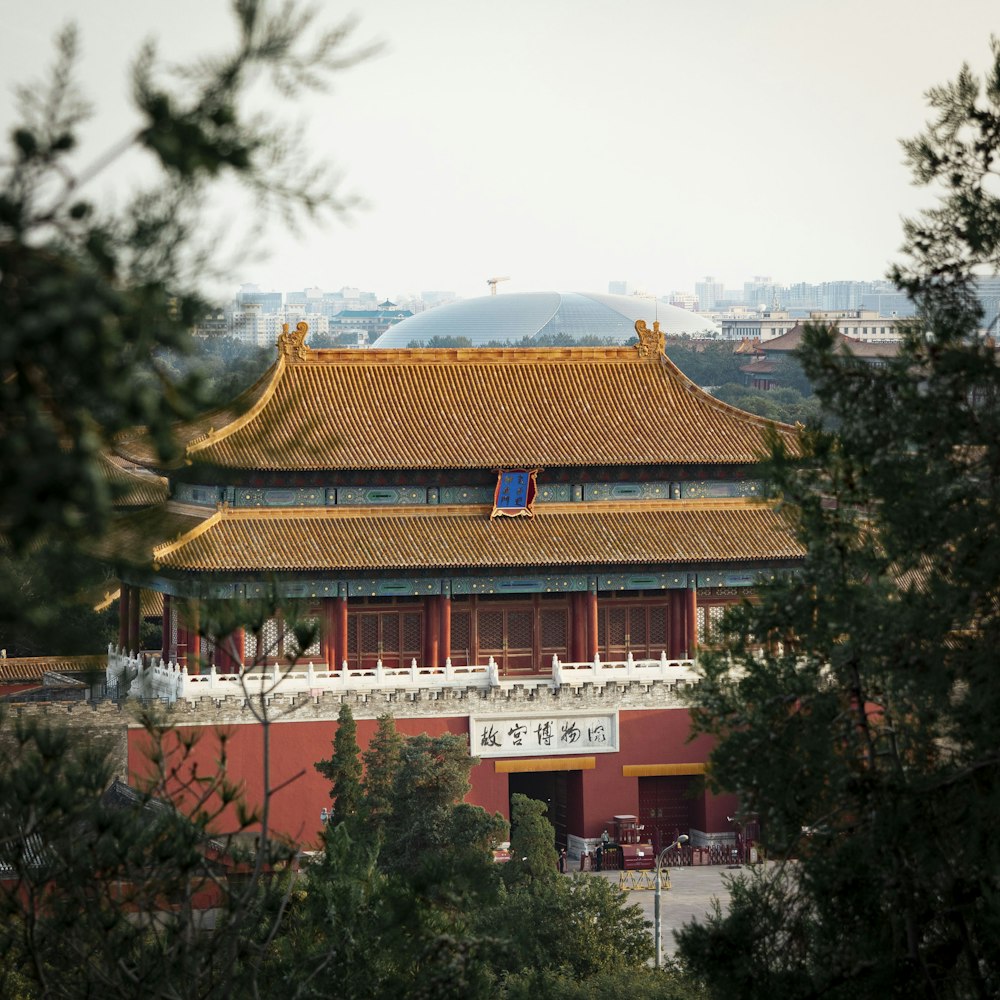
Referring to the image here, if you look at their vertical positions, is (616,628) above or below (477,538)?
below

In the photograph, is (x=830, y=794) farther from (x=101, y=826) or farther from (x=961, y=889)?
(x=101, y=826)

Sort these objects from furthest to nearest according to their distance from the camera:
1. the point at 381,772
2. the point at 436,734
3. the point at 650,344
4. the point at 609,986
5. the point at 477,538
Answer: the point at 650,344
the point at 477,538
the point at 436,734
the point at 381,772
the point at 609,986

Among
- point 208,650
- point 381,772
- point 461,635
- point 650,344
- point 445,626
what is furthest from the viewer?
point 650,344

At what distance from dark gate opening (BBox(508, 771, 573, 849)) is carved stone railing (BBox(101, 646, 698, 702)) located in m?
1.82

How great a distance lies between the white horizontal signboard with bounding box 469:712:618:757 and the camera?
36.9 m

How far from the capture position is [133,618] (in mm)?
35031

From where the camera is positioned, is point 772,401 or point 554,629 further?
point 772,401

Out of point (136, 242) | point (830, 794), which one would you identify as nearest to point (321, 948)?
point (830, 794)

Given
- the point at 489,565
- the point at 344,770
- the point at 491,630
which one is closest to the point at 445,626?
the point at 491,630

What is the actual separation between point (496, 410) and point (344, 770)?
914cm

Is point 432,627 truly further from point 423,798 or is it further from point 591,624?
point 423,798

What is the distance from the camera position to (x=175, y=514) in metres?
38.1

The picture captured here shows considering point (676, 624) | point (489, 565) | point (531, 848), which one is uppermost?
point (489, 565)

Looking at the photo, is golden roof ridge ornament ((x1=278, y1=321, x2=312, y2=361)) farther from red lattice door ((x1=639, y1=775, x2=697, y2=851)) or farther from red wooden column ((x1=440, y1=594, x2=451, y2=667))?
A: red lattice door ((x1=639, y1=775, x2=697, y2=851))
